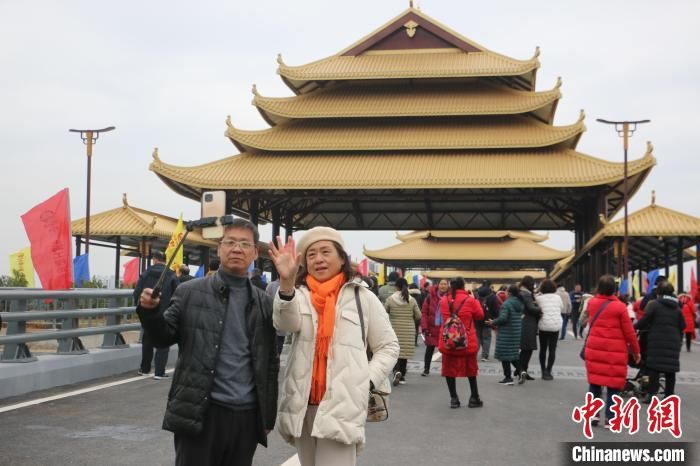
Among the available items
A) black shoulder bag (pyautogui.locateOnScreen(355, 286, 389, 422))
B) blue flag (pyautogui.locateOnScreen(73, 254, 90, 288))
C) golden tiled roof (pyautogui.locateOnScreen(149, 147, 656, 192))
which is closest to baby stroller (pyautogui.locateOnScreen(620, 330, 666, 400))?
black shoulder bag (pyautogui.locateOnScreen(355, 286, 389, 422))

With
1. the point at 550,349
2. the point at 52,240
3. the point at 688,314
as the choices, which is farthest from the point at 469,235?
the point at 52,240

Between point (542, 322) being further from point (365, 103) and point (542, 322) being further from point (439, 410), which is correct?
point (365, 103)

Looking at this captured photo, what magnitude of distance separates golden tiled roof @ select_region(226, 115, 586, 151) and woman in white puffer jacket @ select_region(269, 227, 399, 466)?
91.5 feet

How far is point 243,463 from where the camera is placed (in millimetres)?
3570

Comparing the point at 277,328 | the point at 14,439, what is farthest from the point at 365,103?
the point at 277,328

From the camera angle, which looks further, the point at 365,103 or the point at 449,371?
the point at 365,103

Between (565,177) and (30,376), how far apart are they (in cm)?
2351

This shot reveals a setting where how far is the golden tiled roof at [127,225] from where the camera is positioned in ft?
106

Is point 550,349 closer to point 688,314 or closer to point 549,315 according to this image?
point 549,315

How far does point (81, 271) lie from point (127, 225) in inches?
333

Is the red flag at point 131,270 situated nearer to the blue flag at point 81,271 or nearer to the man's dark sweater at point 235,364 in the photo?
the blue flag at point 81,271

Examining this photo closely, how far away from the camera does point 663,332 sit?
9.12 meters

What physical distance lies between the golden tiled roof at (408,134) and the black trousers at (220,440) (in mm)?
28385

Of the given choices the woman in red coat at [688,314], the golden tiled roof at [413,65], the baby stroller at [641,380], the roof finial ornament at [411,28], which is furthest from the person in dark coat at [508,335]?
the roof finial ornament at [411,28]
